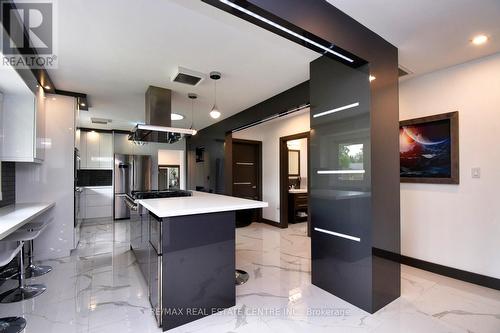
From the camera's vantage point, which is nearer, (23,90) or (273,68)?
(23,90)

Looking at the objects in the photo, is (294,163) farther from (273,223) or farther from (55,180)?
(55,180)

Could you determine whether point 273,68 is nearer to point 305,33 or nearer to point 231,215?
point 305,33

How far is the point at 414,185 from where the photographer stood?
312 centimetres

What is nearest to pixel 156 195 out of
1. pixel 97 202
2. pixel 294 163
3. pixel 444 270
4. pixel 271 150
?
pixel 271 150

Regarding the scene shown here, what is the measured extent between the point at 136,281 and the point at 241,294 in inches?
47.9

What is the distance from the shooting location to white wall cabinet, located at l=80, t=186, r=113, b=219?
19.4 feet

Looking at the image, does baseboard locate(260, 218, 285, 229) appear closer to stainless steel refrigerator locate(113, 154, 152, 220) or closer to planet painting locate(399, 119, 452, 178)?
planet painting locate(399, 119, 452, 178)

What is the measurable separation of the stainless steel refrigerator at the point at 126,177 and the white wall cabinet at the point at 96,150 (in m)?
0.32

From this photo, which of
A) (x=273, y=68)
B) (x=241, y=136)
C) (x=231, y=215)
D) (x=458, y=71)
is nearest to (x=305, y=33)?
(x=273, y=68)

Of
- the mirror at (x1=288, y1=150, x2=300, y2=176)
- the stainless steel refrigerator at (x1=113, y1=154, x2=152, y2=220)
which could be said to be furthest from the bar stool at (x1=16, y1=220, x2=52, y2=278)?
the mirror at (x1=288, y1=150, x2=300, y2=176)

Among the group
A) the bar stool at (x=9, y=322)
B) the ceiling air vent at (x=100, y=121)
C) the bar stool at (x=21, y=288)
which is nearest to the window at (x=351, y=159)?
the bar stool at (x=9, y=322)

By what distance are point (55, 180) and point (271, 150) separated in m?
4.03

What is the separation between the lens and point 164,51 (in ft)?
7.84

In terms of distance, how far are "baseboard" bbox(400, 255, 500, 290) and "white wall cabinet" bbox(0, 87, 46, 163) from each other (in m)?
4.85
